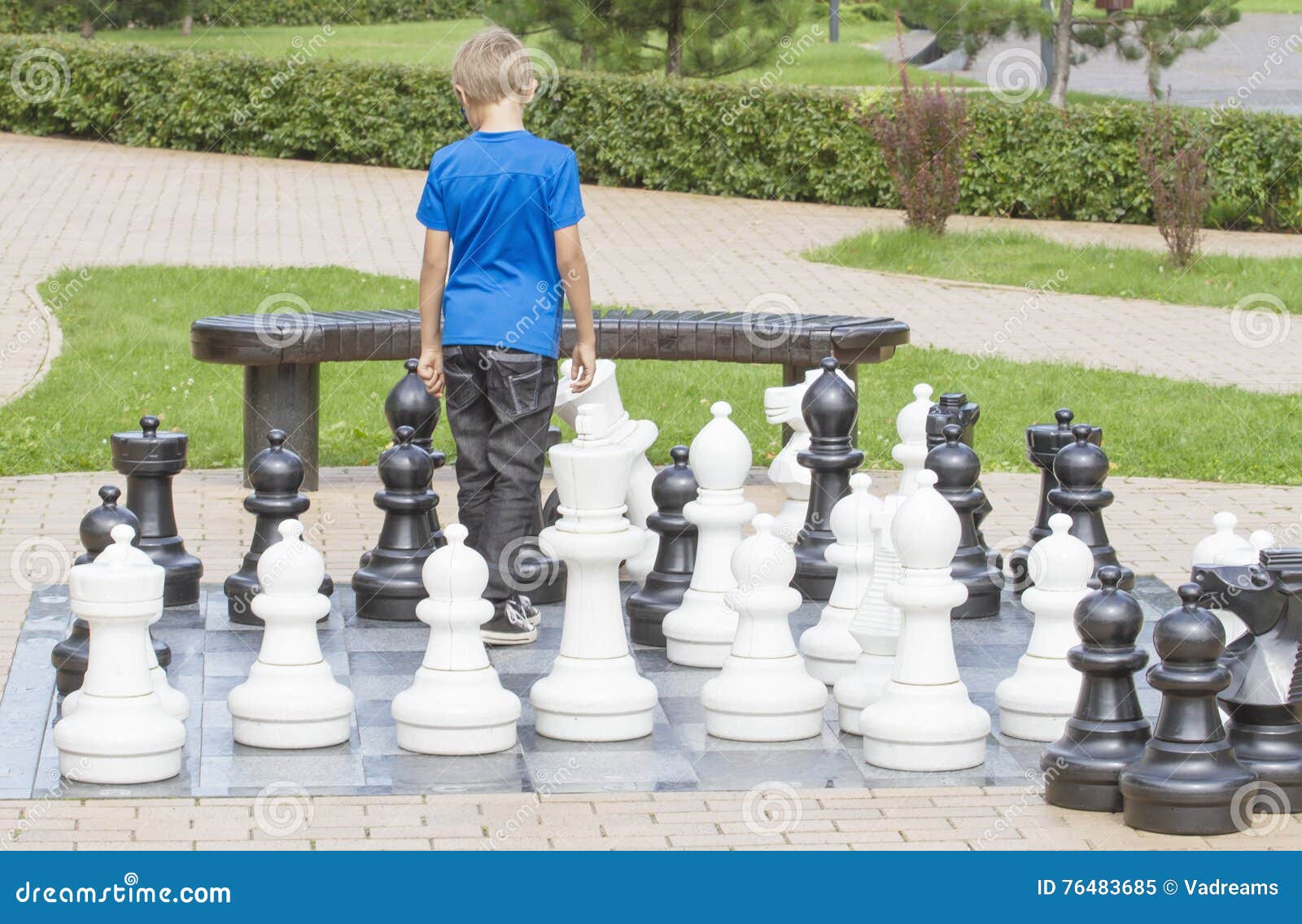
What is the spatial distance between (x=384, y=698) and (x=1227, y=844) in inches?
81.8

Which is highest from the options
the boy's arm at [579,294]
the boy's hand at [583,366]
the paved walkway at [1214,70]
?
the boy's arm at [579,294]

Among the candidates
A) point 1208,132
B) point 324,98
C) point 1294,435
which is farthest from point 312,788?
point 324,98

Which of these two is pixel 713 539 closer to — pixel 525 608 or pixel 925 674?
pixel 525 608

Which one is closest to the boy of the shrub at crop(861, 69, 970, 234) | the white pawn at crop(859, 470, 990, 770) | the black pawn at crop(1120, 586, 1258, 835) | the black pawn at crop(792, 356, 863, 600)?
the black pawn at crop(792, 356, 863, 600)

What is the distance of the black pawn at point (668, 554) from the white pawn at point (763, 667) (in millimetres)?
787

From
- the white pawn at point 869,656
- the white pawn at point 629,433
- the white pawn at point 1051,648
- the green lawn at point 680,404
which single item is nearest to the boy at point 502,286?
the white pawn at point 629,433

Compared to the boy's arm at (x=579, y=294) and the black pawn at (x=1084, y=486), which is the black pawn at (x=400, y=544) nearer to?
the boy's arm at (x=579, y=294)

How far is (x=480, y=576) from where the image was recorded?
13.6ft

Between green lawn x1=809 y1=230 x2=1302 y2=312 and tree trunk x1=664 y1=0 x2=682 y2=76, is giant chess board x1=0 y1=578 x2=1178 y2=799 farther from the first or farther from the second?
tree trunk x1=664 y1=0 x2=682 y2=76

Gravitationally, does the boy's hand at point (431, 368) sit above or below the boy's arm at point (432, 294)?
below

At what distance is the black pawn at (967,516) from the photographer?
5262 mm

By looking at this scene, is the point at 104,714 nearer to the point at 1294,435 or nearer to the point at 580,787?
the point at 580,787

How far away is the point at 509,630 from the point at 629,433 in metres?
0.71

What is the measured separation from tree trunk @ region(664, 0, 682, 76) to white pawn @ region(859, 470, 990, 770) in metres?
16.8
